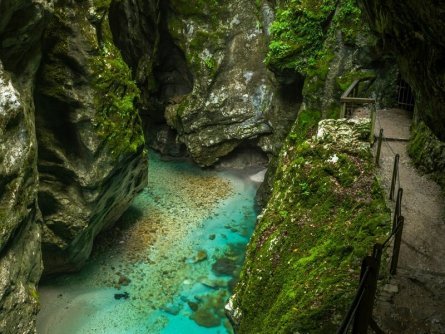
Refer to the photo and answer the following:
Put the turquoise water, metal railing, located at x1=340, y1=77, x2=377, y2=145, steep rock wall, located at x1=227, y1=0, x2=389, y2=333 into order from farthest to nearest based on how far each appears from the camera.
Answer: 1. the turquoise water
2. metal railing, located at x1=340, y1=77, x2=377, y2=145
3. steep rock wall, located at x1=227, y1=0, x2=389, y2=333

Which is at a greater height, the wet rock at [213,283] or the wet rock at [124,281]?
the wet rock at [213,283]

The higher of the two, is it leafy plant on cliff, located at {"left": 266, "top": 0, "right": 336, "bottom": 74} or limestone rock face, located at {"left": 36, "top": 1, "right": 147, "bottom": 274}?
leafy plant on cliff, located at {"left": 266, "top": 0, "right": 336, "bottom": 74}

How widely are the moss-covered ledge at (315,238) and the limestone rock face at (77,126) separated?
6420mm

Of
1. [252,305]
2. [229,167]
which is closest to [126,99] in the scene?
[252,305]

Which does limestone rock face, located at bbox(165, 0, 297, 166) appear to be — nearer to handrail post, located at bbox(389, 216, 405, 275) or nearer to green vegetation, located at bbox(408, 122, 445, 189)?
green vegetation, located at bbox(408, 122, 445, 189)

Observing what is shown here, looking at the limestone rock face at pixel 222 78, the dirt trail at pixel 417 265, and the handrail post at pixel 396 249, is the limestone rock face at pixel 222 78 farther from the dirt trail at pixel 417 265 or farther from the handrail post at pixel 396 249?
the handrail post at pixel 396 249

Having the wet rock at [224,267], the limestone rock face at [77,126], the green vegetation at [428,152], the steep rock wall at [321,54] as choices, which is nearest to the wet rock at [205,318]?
the wet rock at [224,267]

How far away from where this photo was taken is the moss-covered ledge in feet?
27.5

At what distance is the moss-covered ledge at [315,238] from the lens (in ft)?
27.5

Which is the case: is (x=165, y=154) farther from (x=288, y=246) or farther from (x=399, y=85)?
(x=288, y=246)

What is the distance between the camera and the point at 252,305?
1059cm

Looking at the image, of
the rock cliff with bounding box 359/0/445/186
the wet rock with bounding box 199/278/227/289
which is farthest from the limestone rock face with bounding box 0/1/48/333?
the rock cliff with bounding box 359/0/445/186

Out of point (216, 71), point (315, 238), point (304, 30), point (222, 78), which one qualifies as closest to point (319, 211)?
point (315, 238)

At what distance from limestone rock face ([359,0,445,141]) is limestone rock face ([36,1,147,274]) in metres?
10.5
